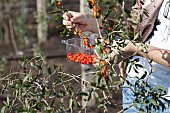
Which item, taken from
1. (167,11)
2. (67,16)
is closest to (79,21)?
(67,16)

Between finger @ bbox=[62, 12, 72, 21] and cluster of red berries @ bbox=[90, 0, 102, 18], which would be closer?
cluster of red berries @ bbox=[90, 0, 102, 18]

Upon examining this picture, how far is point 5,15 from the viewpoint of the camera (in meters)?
8.91

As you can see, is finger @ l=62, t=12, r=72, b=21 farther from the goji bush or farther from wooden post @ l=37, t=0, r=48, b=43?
wooden post @ l=37, t=0, r=48, b=43

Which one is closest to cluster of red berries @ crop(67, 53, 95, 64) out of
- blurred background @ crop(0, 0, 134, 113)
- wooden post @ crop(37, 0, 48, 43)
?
blurred background @ crop(0, 0, 134, 113)

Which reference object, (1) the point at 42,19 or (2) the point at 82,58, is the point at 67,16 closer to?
(2) the point at 82,58

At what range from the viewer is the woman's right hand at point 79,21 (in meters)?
2.19

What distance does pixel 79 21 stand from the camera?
2291 mm

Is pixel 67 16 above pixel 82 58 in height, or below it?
above

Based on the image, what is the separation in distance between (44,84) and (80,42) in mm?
393

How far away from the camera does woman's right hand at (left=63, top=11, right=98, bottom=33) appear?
7.19 feet

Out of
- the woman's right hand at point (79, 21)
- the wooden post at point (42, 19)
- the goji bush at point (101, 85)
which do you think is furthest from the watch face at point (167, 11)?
the wooden post at point (42, 19)

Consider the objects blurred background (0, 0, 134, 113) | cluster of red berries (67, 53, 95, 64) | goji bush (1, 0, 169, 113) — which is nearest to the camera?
goji bush (1, 0, 169, 113)

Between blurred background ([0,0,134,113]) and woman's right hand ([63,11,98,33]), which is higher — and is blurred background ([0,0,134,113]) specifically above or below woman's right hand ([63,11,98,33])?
below

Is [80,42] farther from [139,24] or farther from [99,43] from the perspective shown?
[99,43]
